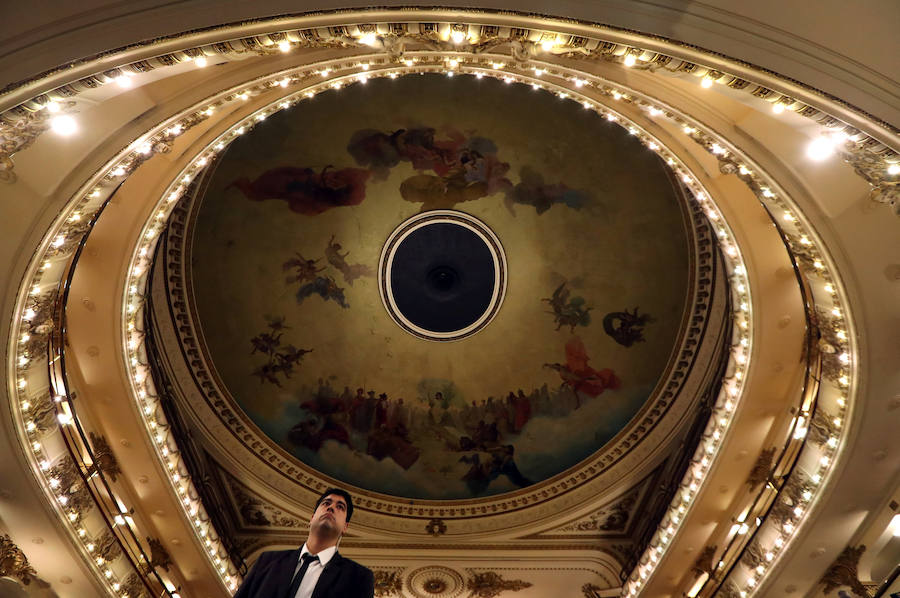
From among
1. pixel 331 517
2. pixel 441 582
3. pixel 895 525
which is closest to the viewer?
pixel 331 517

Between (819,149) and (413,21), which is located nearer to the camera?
(413,21)

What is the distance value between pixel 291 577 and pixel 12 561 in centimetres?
713

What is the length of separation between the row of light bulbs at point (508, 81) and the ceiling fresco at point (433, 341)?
3955 mm

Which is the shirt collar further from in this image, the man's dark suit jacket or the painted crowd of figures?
the painted crowd of figures

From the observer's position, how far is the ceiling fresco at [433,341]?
15461mm

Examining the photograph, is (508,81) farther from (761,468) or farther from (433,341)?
(433,341)

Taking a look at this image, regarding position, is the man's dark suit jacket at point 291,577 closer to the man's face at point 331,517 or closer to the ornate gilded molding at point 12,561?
the man's face at point 331,517

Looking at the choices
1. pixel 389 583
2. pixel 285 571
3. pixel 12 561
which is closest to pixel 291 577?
pixel 285 571

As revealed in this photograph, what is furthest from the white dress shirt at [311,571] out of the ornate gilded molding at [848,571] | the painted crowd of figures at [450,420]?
the painted crowd of figures at [450,420]

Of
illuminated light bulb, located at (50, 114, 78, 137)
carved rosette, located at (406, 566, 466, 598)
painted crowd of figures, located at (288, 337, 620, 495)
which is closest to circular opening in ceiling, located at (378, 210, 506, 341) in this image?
painted crowd of figures, located at (288, 337, 620, 495)

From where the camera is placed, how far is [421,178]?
16.7 m

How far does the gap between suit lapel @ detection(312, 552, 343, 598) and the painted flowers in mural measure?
13454 millimetres

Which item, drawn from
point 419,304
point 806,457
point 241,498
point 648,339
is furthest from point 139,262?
point 648,339

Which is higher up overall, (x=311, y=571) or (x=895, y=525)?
(x=895, y=525)
